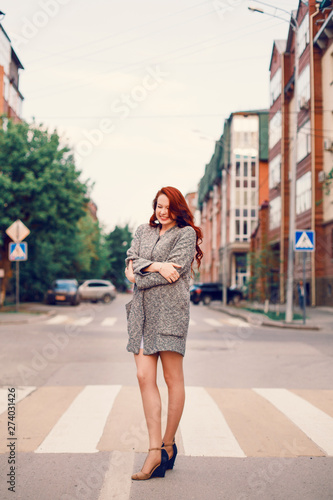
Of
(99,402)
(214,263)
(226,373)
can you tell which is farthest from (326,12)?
(214,263)

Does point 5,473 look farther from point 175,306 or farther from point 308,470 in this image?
point 308,470

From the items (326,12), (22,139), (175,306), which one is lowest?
(175,306)

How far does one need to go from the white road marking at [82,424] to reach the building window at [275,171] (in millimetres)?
35017

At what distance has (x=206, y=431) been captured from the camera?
5203 mm

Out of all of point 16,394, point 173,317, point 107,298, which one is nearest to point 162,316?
point 173,317

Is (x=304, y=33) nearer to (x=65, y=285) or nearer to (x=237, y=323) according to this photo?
(x=65, y=285)

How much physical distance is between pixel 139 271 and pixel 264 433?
83.6 inches

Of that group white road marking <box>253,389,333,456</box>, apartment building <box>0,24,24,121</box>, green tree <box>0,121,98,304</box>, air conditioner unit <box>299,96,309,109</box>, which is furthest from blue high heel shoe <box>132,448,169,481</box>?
apartment building <box>0,24,24,121</box>

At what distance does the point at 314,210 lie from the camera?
31.7 metres

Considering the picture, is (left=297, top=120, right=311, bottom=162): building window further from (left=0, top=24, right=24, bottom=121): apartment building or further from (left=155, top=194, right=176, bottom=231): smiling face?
(left=155, top=194, right=176, bottom=231): smiling face

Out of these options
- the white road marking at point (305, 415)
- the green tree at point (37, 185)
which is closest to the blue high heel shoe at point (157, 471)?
the white road marking at point (305, 415)

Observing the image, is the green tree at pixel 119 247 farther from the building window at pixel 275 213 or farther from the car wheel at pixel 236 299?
the car wheel at pixel 236 299

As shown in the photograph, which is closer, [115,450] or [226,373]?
[115,450]

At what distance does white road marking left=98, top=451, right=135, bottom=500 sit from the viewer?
3525mm
